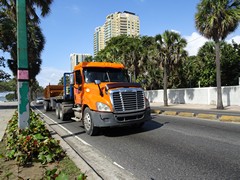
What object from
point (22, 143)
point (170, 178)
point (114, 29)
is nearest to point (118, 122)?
point (22, 143)

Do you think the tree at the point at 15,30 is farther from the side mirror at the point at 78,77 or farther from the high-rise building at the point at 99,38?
the high-rise building at the point at 99,38

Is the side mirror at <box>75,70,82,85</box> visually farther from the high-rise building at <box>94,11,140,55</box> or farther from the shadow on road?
the high-rise building at <box>94,11,140,55</box>

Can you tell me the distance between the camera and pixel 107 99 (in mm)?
8852

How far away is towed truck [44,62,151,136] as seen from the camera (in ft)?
28.9

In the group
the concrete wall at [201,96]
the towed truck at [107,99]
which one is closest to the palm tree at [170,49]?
the concrete wall at [201,96]

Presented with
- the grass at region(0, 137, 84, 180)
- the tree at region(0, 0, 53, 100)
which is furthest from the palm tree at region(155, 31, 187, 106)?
the grass at region(0, 137, 84, 180)

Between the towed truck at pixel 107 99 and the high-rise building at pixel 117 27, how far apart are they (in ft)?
310

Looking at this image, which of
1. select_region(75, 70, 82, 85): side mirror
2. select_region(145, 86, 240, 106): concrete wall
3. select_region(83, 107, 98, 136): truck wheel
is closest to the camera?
select_region(83, 107, 98, 136): truck wheel

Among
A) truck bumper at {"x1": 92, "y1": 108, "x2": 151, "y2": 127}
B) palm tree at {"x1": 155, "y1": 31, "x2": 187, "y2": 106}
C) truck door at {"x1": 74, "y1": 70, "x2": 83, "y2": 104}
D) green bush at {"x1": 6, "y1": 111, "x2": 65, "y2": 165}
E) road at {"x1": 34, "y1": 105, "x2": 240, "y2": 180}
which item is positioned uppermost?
palm tree at {"x1": 155, "y1": 31, "x2": 187, "y2": 106}

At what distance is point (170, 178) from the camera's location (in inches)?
192

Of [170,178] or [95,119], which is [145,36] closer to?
[95,119]

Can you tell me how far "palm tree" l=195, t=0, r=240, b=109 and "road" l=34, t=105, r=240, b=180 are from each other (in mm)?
15862

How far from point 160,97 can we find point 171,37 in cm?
1251

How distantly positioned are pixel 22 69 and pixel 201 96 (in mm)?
25849
